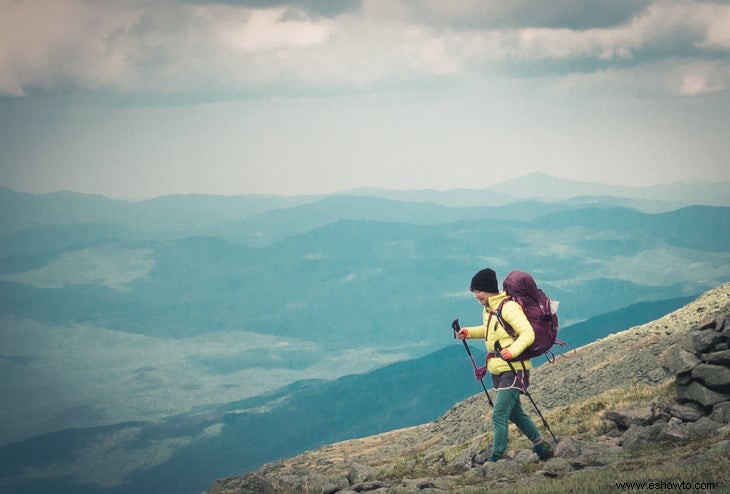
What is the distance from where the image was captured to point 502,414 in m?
16.6

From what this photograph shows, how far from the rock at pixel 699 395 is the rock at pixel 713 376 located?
15 centimetres

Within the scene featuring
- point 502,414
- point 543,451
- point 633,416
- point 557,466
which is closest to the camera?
point 557,466

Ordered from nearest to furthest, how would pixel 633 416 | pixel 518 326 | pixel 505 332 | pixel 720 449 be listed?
pixel 720 449 < pixel 518 326 < pixel 505 332 < pixel 633 416

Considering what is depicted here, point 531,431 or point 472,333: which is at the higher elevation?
point 472,333

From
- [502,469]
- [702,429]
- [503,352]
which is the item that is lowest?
[502,469]

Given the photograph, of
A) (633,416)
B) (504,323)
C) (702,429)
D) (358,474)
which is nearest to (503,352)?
(504,323)

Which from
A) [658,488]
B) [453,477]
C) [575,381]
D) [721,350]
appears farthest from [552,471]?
[575,381]

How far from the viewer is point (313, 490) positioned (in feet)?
58.7

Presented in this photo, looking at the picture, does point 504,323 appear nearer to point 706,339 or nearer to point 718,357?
point 718,357

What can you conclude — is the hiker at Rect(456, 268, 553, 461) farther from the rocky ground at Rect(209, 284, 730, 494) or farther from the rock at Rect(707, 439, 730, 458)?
the rock at Rect(707, 439, 730, 458)

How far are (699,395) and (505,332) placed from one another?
613 cm

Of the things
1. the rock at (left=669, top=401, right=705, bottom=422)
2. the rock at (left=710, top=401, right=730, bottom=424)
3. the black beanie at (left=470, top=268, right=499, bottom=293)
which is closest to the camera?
the black beanie at (left=470, top=268, right=499, bottom=293)

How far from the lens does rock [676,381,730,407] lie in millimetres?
18094

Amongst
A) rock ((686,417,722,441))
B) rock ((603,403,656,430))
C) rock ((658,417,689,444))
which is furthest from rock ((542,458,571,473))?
rock ((603,403,656,430))
